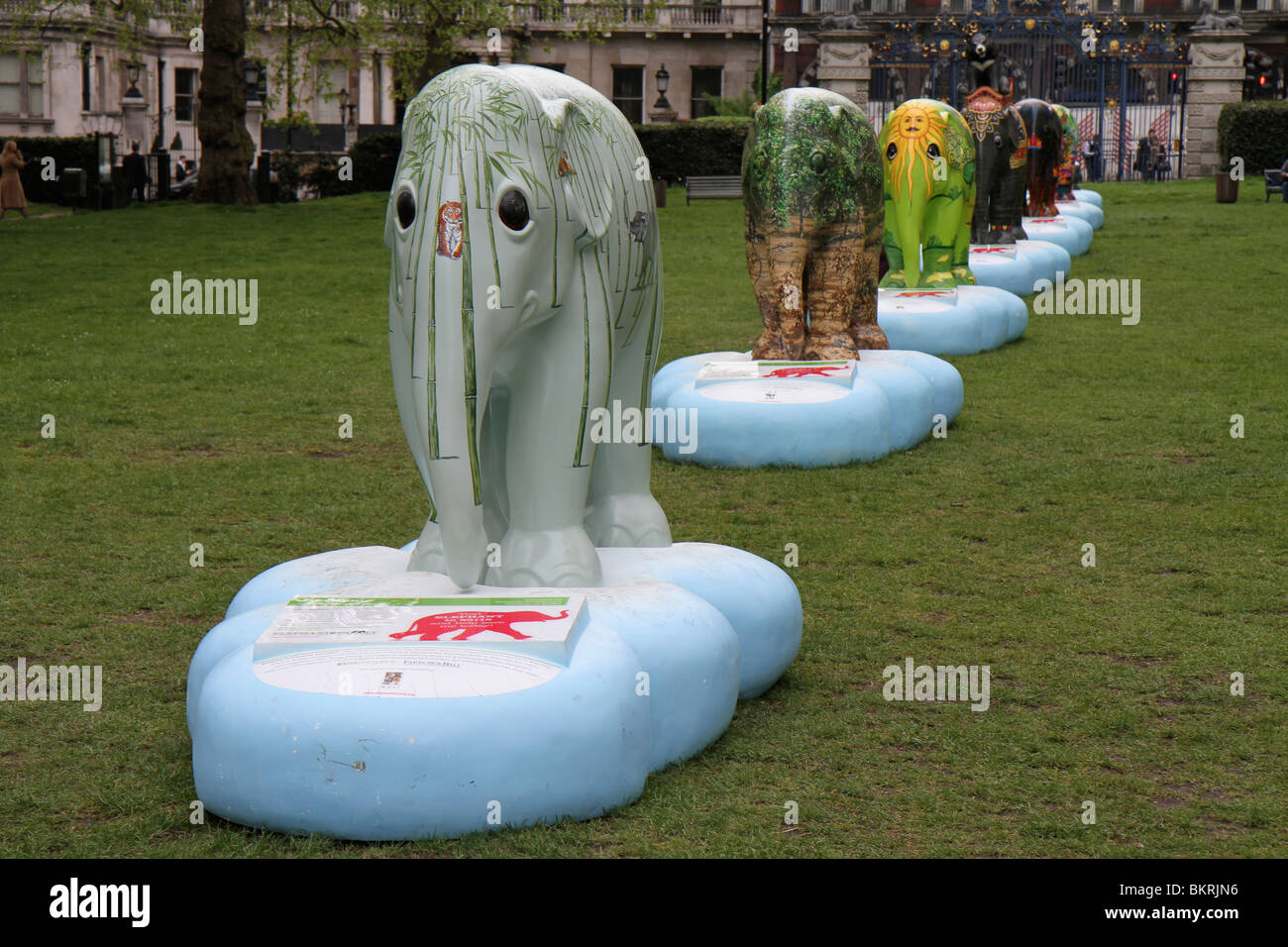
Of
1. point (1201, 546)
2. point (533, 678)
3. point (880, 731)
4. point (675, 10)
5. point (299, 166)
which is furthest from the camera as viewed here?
point (675, 10)

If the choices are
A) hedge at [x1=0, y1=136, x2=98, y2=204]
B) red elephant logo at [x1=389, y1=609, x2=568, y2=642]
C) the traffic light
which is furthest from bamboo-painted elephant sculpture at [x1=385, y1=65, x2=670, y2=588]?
the traffic light

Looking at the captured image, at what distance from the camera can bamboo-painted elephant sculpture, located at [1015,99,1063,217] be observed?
1886cm

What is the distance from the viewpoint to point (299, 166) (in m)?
31.3

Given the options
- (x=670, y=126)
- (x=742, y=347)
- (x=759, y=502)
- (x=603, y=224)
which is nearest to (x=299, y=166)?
(x=670, y=126)

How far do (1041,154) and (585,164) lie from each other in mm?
16473

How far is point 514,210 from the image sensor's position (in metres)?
4.44

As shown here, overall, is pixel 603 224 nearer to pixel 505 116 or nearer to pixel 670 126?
pixel 505 116

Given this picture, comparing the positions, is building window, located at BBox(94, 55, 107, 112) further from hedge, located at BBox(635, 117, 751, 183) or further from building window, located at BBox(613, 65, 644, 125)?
hedge, located at BBox(635, 117, 751, 183)

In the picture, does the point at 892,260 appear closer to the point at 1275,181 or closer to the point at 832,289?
the point at 832,289

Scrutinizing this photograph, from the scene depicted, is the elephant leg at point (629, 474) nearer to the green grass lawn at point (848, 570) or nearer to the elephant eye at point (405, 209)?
the green grass lawn at point (848, 570)

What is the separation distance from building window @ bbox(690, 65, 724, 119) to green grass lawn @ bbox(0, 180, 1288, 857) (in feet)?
118

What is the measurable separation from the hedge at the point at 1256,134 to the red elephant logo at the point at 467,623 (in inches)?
1210

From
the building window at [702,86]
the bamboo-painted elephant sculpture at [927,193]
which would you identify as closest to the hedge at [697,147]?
the building window at [702,86]

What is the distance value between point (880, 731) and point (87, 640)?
9.59 feet
